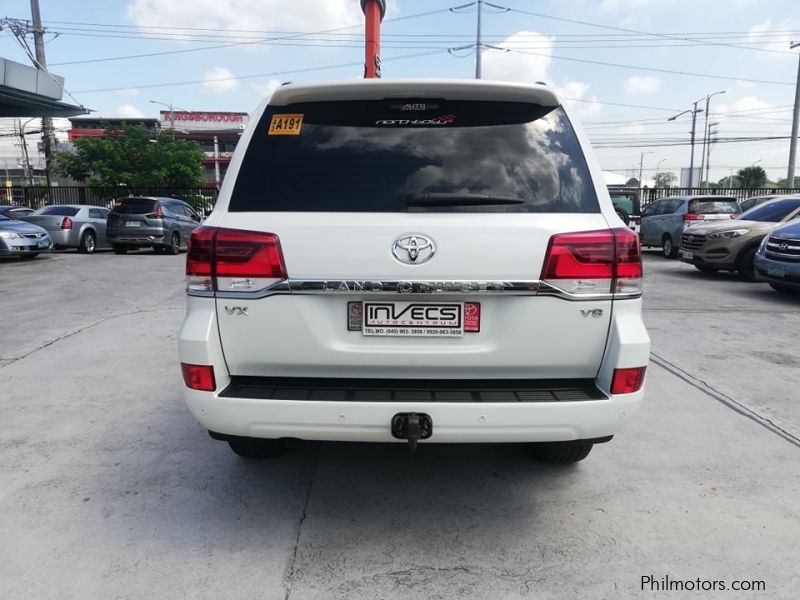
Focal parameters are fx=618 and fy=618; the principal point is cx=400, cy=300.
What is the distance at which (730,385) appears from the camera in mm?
4992

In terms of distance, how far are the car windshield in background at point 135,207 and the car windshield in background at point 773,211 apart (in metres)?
14.7

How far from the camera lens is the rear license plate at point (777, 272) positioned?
29.5 ft

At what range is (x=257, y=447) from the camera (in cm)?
338

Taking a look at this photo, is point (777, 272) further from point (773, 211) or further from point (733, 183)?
point (733, 183)

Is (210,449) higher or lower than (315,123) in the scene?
lower

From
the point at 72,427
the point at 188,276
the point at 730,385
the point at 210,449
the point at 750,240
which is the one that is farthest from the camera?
the point at 750,240

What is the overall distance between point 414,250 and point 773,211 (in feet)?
39.3

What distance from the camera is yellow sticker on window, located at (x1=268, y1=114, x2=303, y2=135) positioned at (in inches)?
107

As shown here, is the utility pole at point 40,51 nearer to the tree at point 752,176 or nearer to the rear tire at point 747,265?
the rear tire at point 747,265

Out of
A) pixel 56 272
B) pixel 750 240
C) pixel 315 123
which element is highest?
pixel 315 123

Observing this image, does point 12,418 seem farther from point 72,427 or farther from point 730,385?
point 730,385

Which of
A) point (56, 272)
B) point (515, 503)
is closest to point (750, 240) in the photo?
point (515, 503)

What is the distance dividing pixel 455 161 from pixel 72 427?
315cm

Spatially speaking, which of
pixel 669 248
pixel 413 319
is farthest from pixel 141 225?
pixel 413 319
